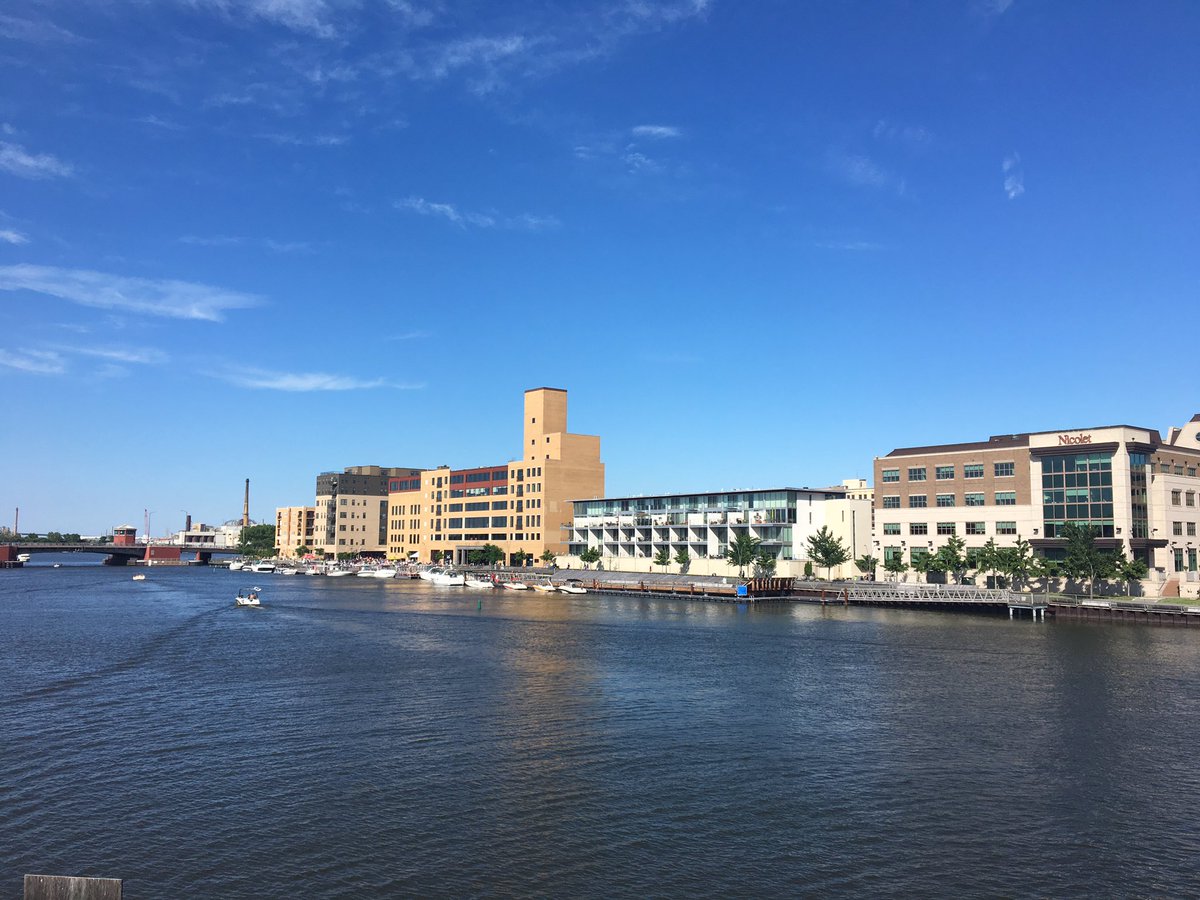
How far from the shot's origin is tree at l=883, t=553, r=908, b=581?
465 ft

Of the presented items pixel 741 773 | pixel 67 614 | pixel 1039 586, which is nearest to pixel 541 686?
pixel 741 773

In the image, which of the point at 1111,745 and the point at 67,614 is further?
the point at 67,614

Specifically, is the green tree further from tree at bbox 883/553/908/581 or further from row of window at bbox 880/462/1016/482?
row of window at bbox 880/462/1016/482

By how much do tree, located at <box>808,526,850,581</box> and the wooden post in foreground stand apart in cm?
14270

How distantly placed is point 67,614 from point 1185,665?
114006mm

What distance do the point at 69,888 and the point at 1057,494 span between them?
131555mm

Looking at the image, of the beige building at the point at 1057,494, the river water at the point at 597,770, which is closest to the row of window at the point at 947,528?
the beige building at the point at 1057,494

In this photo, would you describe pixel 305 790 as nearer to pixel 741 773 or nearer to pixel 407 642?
pixel 741 773

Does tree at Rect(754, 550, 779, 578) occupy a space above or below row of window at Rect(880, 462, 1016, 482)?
below

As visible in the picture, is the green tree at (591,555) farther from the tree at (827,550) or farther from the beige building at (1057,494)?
the beige building at (1057,494)

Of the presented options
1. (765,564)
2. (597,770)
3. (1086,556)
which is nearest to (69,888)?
(597,770)

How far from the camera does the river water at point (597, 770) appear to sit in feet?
93.6

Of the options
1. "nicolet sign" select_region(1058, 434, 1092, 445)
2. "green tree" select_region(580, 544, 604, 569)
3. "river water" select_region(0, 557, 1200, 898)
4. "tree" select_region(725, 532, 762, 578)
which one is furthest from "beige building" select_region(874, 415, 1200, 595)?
"green tree" select_region(580, 544, 604, 569)

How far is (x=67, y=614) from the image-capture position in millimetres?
108500
